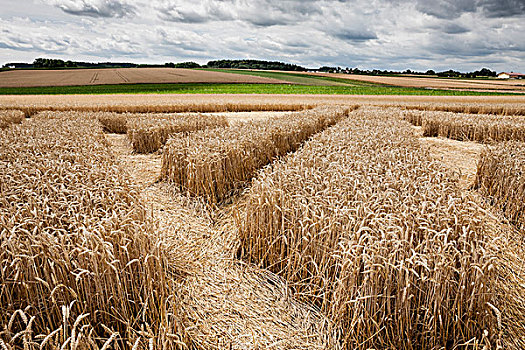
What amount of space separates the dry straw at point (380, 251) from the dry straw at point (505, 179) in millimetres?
1793

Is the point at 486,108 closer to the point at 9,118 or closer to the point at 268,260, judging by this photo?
the point at 268,260

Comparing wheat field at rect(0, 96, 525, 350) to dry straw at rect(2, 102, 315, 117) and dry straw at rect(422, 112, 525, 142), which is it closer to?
dry straw at rect(422, 112, 525, 142)

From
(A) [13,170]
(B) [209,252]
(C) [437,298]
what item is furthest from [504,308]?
(A) [13,170]

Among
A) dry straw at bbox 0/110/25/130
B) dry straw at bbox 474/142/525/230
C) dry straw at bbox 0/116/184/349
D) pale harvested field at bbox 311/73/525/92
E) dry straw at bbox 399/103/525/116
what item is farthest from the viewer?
pale harvested field at bbox 311/73/525/92

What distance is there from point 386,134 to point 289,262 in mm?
5248

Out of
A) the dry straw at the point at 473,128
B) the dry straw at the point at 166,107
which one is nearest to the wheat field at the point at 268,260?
the dry straw at the point at 473,128

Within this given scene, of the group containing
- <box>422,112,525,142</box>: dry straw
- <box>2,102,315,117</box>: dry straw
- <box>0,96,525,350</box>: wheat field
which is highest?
<box>2,102,315,117</box>: dry straw

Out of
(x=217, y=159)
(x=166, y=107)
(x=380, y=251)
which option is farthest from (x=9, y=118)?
(x=380, y=251)

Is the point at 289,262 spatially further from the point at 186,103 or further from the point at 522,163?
the point at 186,103

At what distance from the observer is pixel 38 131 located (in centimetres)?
786

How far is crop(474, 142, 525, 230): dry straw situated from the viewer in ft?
16.6

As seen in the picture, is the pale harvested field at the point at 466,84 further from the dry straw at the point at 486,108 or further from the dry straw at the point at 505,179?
the dry straw at the point at 505,179

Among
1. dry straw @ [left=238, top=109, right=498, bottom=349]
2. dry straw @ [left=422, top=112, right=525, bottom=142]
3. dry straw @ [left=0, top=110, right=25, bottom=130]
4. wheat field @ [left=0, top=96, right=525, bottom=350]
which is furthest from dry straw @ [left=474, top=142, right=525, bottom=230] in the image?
dry straw @ [left=0, top=110, right=25, bottom=130]

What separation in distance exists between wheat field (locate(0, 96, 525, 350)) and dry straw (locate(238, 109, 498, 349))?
0.06 ft
